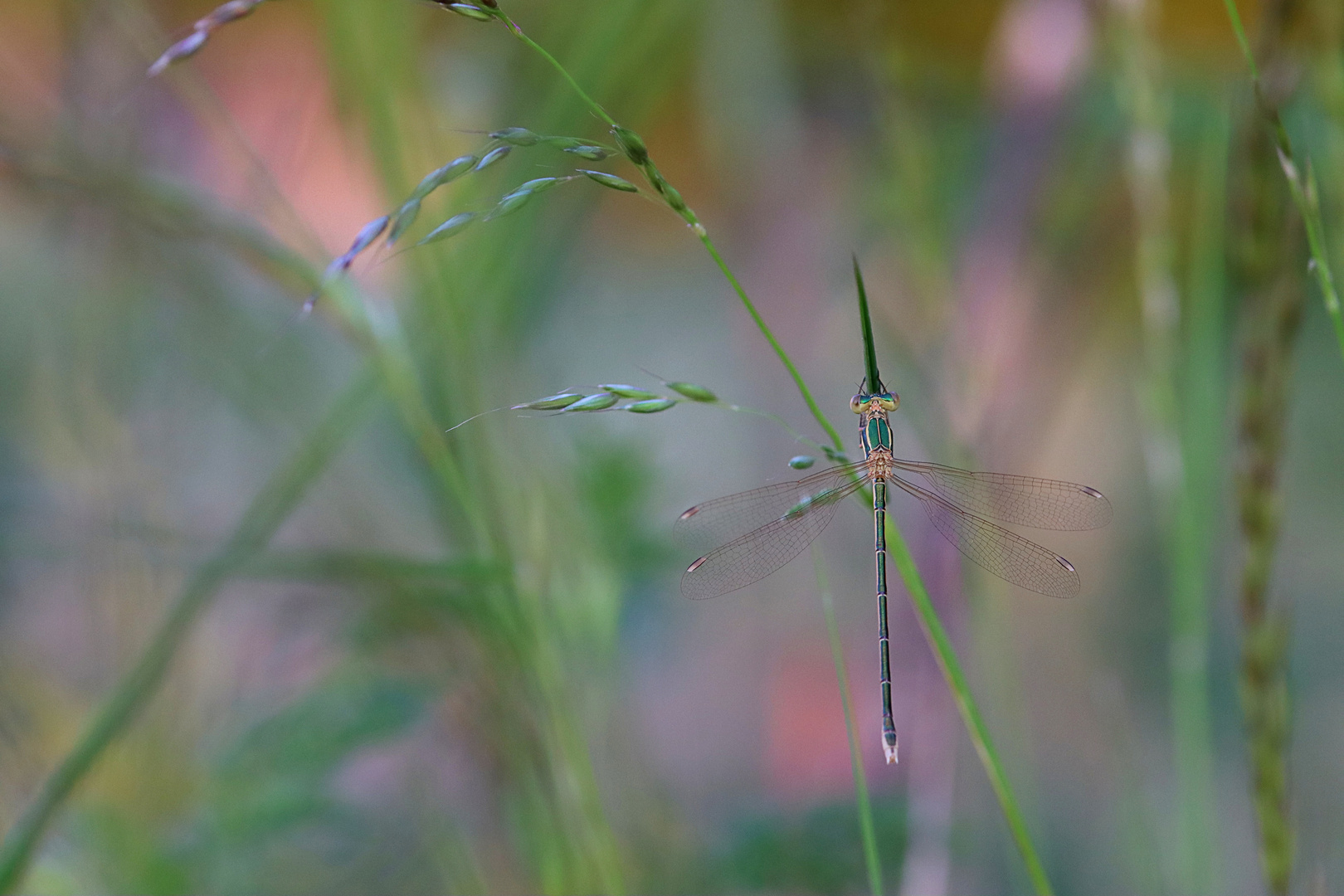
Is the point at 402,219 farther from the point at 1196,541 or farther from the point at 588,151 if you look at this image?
the point at 1196,541

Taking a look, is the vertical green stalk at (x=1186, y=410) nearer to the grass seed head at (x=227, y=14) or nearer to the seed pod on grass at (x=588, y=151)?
the seed pod on grass at (x=588, y=151)

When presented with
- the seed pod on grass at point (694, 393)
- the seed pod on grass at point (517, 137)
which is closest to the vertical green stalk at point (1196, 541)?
the seed pod on grass at point (694, 393)

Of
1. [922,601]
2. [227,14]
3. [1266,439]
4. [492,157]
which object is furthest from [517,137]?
[1266,439]

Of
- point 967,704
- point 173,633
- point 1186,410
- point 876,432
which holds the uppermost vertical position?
point 876,432

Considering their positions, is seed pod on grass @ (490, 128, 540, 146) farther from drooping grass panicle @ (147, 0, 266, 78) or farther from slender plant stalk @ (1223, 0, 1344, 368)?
slender plant stalk @ (1223, 0, 1344, 368)

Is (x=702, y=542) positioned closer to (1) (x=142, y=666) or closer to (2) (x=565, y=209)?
(2) (x=565, y=209)

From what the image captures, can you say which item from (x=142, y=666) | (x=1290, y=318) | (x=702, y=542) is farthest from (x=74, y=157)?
(x=1290, y=318)
